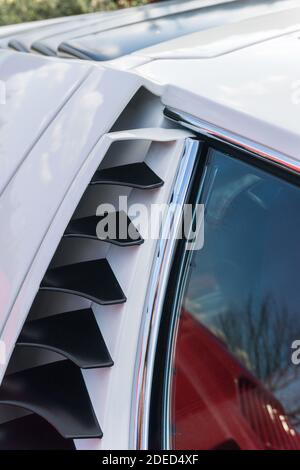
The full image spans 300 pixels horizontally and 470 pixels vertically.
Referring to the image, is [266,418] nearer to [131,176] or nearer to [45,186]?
[131,176]

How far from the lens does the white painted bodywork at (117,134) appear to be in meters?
1.18

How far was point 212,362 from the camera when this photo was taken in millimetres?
1234

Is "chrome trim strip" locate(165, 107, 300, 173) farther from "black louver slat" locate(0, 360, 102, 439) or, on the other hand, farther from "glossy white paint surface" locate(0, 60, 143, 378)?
"black louver slat" locate(0, 360, 102, 439)

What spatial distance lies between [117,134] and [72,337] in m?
0.44

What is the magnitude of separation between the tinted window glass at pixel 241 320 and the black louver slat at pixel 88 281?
16cm

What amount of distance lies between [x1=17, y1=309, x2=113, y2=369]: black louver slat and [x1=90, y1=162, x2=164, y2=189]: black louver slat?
0.96 feet

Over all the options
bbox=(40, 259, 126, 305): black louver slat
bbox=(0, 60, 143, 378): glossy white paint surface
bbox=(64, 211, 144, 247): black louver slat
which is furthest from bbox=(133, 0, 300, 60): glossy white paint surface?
bbox=(40, 259, 126, 305): black louver slat

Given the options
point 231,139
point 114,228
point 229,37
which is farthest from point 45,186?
point 229,37

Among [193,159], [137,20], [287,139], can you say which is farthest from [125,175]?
[137,20]

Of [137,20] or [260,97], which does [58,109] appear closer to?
[260,97]

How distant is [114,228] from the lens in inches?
51.3

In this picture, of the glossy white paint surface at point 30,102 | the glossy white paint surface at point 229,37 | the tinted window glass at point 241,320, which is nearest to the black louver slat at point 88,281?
the tinted window glass at point 241,320

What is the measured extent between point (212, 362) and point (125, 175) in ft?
1.43

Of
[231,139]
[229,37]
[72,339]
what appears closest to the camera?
[231,139]
